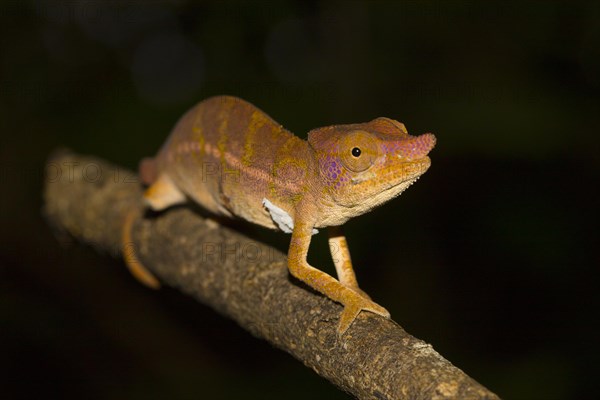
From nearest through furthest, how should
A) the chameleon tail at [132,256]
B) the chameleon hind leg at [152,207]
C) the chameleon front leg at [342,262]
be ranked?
the chameleon front leg at [342,262]
the chameleon hind leg at [152,207]
the chameleon tail at [132,256]

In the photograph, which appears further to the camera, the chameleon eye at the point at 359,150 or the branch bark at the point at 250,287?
the chameleon eye at the point at 359,150

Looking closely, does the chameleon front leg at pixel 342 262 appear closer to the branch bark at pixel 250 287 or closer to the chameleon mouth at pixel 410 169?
the branch bark at pixel 250 287

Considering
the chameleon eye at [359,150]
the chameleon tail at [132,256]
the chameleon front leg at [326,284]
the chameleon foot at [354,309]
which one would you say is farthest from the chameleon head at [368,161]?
the chameleon tail at [132,256]

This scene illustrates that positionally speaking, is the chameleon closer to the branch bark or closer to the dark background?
the branch bark

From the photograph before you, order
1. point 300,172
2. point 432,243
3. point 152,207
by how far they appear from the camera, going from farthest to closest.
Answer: point 432,243
point 152,207
point 300,172

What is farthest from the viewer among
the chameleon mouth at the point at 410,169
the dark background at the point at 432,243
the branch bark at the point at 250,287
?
the dark background at the point at 432,243

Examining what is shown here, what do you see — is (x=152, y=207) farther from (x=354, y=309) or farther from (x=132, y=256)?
(x=354, y=309)

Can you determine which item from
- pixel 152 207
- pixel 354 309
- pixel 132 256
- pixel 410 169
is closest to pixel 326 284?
pixel 354 309

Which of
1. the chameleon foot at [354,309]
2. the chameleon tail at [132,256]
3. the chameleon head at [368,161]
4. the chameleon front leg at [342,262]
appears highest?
the chameleon head at [368,161]
